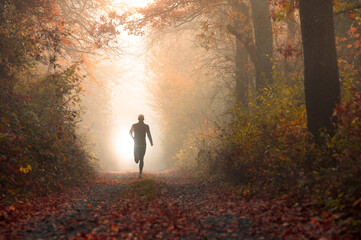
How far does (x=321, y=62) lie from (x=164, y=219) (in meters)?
4.50

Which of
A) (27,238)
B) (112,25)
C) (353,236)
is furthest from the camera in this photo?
(112,25)

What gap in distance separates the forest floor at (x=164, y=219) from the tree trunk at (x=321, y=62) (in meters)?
2.05

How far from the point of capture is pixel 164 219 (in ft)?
19.6

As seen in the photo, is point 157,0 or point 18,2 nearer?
point 18,2

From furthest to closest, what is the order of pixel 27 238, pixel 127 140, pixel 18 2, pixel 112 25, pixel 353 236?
pixel 127 140 < pixel 112 25 < pixel 18 2 < pixel 27 238 < pixel 353 236

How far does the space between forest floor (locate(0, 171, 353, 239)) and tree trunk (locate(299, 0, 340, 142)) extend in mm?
2049

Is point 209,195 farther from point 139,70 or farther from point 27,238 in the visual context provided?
point 139,70

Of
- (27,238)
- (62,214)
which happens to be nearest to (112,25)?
(62,214)

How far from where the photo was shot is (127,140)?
249ft

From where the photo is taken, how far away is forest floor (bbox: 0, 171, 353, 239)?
4.84 meters

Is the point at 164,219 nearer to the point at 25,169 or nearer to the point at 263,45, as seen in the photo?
the point at 25,169

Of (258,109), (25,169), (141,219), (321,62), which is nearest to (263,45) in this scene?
(258,109)

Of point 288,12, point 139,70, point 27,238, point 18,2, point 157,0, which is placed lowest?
point 27,238

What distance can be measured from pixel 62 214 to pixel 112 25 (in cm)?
1081
